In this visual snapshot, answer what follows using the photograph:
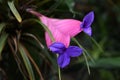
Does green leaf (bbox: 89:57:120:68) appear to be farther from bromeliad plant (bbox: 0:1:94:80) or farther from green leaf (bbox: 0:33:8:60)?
green leaf (bbox: 0:33:8:60)

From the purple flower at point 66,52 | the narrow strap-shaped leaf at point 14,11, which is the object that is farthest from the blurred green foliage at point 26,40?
the purple flower at point 66,52

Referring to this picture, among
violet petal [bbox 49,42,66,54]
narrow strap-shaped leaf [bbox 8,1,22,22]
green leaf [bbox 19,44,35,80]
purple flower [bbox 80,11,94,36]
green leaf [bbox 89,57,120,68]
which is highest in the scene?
narrow strap-shaped leaf [bbox 8,1,22,22]

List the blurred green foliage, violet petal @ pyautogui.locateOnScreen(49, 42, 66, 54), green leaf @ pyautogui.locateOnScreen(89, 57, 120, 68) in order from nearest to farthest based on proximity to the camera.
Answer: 1. violet petal @ pyautogui.locateOnScreen(49, 42, 66, 54)
2. the blurred green foliage
3. green leaf @ pyautogui.locateOnScreen(89, 57, 120, 68)

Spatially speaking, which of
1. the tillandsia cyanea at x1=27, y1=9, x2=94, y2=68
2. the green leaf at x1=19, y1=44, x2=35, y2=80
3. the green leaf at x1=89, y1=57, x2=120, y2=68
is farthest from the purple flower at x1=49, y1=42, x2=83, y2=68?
the green leaf at x1=89, y1=57, x2=120, y2=68

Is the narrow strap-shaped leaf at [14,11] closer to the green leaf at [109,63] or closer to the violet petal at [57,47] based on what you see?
the violet petal at [57,47]

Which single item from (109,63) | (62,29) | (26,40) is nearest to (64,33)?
(62,29)

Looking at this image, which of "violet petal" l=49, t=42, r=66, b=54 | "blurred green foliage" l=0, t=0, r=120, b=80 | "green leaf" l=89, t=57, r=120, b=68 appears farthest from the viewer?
"green leaf" l=89, t=57, r=120, b=68

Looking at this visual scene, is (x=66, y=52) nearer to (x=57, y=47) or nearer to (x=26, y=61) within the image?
(x=57, y=47)

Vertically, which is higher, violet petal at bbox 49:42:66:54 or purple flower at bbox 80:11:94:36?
violet petal at bbox 49:42:66:54
